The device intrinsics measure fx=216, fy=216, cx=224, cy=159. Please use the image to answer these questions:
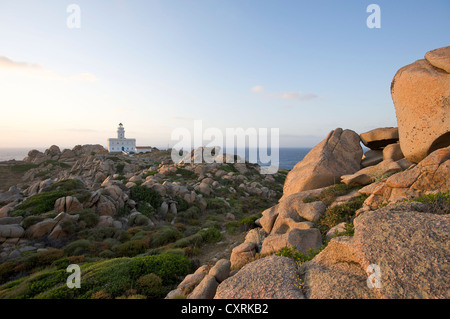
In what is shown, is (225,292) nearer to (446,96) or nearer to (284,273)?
(284,273)

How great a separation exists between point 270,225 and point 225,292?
798 centimetres

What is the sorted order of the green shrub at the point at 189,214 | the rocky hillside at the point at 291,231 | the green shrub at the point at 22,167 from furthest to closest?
1. the green shrub at the point at 22,167
2. the green shrub at the point at 189,214
3. the rocky hillside at the point at 291,231

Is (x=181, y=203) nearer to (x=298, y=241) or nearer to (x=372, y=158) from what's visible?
(x=298, y=241)

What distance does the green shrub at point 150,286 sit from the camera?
7.77 metres

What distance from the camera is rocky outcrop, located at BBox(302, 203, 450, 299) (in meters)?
3.30

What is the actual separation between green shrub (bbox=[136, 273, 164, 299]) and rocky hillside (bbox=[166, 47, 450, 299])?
1250 millimetres

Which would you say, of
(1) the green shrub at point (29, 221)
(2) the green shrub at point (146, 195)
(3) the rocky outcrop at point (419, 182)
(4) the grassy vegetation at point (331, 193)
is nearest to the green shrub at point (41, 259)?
(1) the green shrub at point (29, 221)

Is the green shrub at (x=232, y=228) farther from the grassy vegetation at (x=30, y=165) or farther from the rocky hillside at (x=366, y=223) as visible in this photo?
the grassy vegetation at (x=30, y=165)

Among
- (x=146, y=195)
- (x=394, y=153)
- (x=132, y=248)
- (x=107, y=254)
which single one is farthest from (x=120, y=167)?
(x=394, y=153)

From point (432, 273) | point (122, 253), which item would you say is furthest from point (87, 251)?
point (432, 273)

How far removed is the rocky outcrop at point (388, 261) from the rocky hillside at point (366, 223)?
2 cm

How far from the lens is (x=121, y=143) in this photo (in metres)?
87.5

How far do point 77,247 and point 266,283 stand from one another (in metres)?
12.2

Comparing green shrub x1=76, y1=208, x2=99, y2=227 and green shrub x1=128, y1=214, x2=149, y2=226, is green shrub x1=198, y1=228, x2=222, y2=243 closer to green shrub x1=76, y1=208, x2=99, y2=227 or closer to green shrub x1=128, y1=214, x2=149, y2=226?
green shrub x1=128, y1=214, x2=149, y2=226
